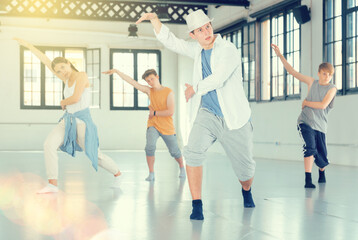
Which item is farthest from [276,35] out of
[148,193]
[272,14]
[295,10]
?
[148,193]

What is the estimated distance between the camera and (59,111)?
59.4 ft

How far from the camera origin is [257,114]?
13211 mm

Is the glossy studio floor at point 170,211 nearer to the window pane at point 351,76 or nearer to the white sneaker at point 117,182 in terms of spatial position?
the white sneaker at point 117,182

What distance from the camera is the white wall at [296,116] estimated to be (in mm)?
9781

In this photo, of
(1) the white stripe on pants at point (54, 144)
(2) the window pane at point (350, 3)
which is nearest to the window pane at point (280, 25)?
(2) the window pane at point (350, 3)

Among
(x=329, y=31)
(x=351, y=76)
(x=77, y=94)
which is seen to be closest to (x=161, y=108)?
(x=77, y=94)

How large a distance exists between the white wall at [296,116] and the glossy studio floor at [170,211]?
290 cm

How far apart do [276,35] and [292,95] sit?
141 centimetres

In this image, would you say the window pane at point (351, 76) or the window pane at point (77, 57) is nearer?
the window pane at point (351, 76)

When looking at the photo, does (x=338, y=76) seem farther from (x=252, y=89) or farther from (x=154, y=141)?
(x=154, y=141)

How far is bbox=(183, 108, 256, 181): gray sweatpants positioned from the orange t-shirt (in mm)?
2945

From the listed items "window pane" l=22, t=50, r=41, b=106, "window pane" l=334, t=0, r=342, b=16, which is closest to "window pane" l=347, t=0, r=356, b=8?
"window pane" l=334, t=0, r=342, b=16

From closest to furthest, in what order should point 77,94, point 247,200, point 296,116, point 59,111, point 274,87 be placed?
1. point 247,200
2. point 77,94
3. point 296,116
4. point 274,87
5. point 59,111

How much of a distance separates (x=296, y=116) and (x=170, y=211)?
7.55m
